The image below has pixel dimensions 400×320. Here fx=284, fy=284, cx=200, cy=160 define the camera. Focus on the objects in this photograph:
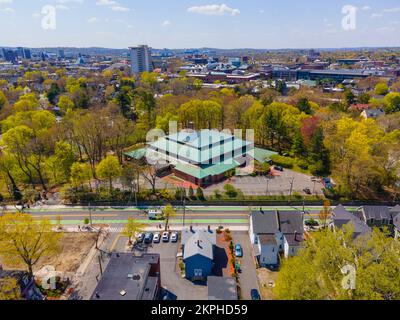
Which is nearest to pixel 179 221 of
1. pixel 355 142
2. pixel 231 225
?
pixel 231 225

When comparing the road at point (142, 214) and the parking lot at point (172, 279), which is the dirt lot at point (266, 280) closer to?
the parking lot at point (172, 279)

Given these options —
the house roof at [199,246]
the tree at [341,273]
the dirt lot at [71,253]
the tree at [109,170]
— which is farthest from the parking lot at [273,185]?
the tree at [341,273]

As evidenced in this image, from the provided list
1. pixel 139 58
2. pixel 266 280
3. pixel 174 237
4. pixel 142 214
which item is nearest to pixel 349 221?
pixel 266 280

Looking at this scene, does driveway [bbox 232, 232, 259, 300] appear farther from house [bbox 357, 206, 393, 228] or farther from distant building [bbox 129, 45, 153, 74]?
distant building [bbox 129, 45, 153, 74]

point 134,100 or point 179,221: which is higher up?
point 134,100

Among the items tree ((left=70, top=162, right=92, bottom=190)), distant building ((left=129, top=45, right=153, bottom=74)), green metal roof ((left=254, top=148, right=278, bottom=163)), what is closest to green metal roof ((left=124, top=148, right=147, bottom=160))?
tree ((left=70, top=162, right=92, bottom=190))

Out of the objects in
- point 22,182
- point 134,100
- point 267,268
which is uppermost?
point 134,100
